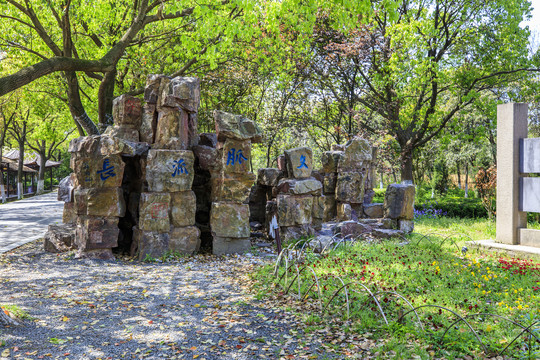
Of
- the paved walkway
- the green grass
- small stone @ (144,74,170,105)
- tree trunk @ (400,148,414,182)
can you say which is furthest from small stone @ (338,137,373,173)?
the paved walkway

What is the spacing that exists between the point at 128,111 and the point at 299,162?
4.23 m

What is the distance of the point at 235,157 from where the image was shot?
8.98 metres

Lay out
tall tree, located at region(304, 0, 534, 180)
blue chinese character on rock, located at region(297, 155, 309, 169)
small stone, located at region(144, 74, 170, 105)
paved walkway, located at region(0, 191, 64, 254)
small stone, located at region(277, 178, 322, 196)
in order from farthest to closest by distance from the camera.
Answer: tall tree, located at region(304, 0, 534, 180)
paved walkway, located at region(0, 191, 64, 254)
blue chinese character on rock, located at region(297, 155, 309, 169)
small stone, located at region(277, 178, 322, 196)
small stone, located at region(144, 74, 170, 105)

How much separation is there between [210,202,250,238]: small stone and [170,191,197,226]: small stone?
51cm

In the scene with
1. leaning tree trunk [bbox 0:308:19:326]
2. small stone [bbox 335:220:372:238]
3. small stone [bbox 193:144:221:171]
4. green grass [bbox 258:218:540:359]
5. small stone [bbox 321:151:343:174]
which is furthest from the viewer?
small stone [bbox 321:151:343:174]

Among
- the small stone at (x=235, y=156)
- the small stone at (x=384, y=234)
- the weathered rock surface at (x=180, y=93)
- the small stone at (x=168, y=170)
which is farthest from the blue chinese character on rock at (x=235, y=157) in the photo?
the small stone at (x=384, y=234)

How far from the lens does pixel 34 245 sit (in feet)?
31.9

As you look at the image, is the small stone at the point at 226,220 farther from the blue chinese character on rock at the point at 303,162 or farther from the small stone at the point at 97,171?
the small stone at the point at 97,171

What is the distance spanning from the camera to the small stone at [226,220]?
29.5 ft

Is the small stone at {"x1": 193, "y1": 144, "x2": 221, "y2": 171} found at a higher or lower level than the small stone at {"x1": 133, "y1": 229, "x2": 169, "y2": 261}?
higher

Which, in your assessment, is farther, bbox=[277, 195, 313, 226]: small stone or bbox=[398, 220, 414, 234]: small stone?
bbox=[398, 220, 414, 234]: small stone

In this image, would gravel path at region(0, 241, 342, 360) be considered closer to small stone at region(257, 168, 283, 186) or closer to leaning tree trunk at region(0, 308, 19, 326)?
leaning tree trunk at region(0, 308, 19, 326)

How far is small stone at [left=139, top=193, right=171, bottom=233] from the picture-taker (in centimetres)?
842

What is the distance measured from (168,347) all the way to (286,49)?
12285 millimetres
